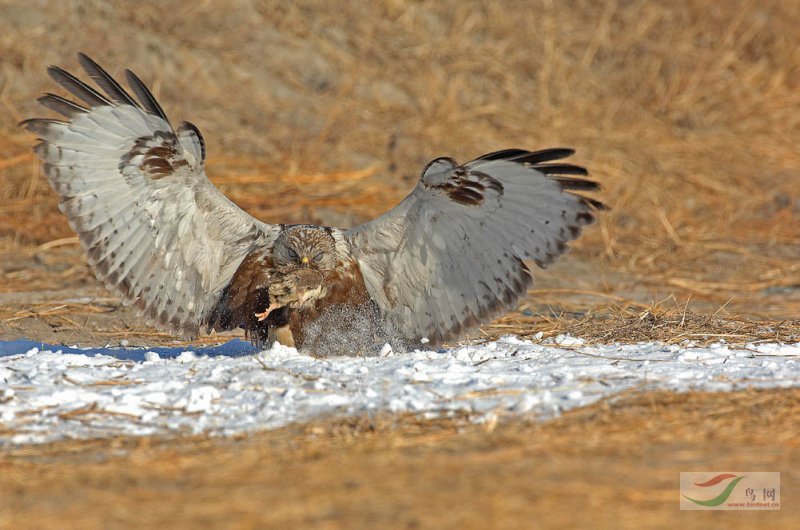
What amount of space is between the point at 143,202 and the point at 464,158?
6.30m

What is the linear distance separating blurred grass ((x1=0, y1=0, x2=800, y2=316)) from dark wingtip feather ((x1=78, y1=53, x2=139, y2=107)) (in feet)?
15.6

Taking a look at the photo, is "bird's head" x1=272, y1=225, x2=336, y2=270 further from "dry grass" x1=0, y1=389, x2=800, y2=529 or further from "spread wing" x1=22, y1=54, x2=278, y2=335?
"dry grass" x1=0, y1=389, x2=800, y2=529

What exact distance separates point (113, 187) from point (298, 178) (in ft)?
17.4

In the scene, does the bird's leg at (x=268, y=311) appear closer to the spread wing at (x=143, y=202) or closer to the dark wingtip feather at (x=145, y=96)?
the spread wing at (x=143, y=202)

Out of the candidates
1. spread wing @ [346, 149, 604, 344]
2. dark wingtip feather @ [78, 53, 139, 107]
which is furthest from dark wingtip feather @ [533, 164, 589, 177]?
dark wingtip feather @ [78, 53, 139, 107]

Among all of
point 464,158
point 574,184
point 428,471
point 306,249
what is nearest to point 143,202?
point 306,249

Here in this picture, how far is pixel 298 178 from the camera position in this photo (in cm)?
1073

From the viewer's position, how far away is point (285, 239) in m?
5.44

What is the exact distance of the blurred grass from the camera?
10.4 meters

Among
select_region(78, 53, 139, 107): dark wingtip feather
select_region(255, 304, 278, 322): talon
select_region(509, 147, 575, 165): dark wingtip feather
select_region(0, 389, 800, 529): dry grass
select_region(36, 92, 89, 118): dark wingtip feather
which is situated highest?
select_region(78, 53, 139, 107): dark wingtip feather

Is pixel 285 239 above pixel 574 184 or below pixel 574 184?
below

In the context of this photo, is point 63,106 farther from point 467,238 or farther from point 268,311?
point 467,238

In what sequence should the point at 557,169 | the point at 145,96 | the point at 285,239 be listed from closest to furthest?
the point at 145,96, the point at 557,169, the point at 285,239

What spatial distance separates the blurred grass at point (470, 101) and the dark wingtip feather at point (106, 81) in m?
4.77
